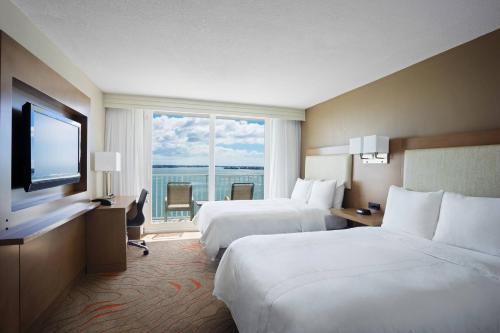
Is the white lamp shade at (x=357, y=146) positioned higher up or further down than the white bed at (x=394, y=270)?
higher up

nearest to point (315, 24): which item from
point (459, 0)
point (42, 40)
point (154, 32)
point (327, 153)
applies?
point (459, 0)

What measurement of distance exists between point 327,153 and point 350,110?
87 centimetres

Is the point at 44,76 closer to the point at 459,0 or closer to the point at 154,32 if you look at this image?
the point at 154,32

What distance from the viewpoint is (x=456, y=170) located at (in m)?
2.51

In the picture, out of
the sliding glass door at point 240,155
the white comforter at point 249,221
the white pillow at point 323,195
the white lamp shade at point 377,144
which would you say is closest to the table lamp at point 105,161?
the white comforter at point 249,221

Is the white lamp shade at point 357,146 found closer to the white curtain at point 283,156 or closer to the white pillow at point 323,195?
the white pillow at point 323,195

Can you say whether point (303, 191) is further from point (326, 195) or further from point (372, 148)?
point (372, 148)

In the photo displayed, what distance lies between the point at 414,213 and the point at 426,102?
1.32 m

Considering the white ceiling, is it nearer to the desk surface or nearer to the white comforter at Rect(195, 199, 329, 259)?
the desk surface

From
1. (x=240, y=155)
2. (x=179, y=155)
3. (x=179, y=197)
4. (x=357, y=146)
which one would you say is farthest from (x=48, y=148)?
(x=240, y=155)

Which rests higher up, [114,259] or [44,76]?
[44,76]

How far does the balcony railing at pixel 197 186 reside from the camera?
548 cm

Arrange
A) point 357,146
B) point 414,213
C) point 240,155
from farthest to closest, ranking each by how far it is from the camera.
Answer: point 240,155
point 357,146
point 414,213

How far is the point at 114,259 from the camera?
3.23 metres
